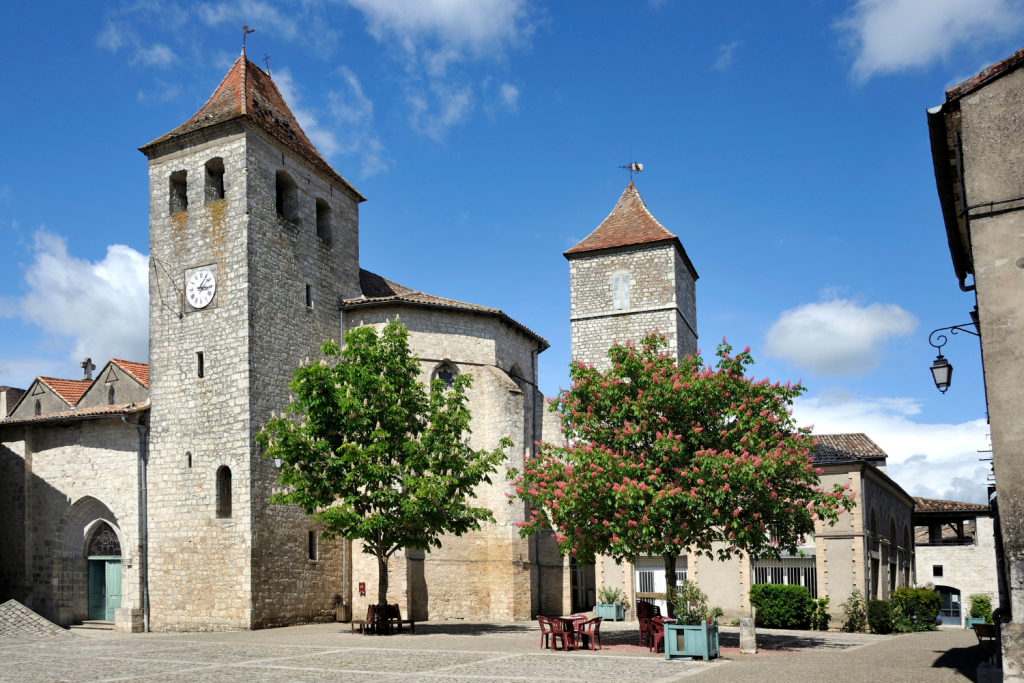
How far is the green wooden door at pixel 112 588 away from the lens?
25.0 m

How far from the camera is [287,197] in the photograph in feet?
86.9

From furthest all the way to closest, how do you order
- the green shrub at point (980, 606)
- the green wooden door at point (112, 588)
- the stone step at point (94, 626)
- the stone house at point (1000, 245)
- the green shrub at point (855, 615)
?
the green shrub at point (980, 606) → the green wooden door at point (112, 588) → the stone step at point (94, 626) → the green shrub at point (855, 615) → the stone house at point (1000, 245)

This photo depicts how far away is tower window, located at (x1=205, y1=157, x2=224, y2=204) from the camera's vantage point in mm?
25109

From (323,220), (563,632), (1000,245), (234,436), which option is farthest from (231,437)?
(1000,245)

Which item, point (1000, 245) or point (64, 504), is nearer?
point (1000, 245)

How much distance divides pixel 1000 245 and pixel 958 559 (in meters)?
36.4

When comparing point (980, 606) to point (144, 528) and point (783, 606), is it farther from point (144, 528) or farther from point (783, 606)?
point (144, 528)

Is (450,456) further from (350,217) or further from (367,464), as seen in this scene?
(350,217)

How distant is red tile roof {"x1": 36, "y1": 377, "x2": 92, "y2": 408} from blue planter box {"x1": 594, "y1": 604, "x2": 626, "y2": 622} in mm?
21142

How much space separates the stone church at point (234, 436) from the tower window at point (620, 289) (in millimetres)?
9637

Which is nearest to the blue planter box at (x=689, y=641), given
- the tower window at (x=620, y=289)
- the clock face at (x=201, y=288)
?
the clock face at (x=201, y=288)

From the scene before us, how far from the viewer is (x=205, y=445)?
76.4ft

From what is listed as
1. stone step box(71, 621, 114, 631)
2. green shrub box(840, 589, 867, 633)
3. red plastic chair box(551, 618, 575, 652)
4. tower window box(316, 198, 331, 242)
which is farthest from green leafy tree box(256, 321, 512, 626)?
green shrub box(840, 589, 867, 633)

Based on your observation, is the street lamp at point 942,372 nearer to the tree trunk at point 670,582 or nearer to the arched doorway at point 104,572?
the tree trunk at point 670,582
